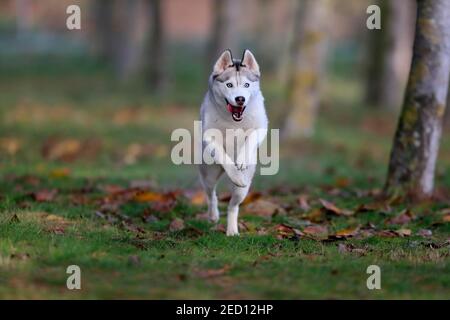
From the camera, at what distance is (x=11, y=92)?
29.1m

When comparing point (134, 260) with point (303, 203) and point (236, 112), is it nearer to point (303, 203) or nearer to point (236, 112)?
point (236, 112)

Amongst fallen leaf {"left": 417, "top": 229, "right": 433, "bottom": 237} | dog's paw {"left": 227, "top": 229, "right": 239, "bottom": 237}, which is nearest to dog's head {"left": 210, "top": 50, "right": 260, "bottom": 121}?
dog's paw {"left": 227, "top": 229, "right": 239, "bottom": 237}

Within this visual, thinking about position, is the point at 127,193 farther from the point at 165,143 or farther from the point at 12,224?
the point at 165,143

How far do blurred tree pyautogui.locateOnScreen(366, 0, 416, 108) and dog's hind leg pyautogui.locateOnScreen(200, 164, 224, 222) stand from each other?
19.1 meters

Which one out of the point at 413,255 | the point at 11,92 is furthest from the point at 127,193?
the point at 11,92

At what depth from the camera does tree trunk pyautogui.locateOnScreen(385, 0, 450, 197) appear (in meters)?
11.2

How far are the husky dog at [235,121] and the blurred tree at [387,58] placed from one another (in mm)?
19295

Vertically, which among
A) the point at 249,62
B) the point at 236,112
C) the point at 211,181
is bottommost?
the point at 211,181

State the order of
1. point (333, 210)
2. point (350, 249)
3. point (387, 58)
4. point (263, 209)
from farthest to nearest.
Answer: point (387, 58), point (263, 209), point (333, 210), point (350, 249)

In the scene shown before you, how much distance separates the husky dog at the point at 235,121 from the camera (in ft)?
30.5

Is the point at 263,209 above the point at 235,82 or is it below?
below

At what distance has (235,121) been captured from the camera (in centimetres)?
943

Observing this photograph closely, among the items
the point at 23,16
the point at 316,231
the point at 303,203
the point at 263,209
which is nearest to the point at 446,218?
the point at 316,231

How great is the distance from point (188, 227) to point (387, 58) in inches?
807
